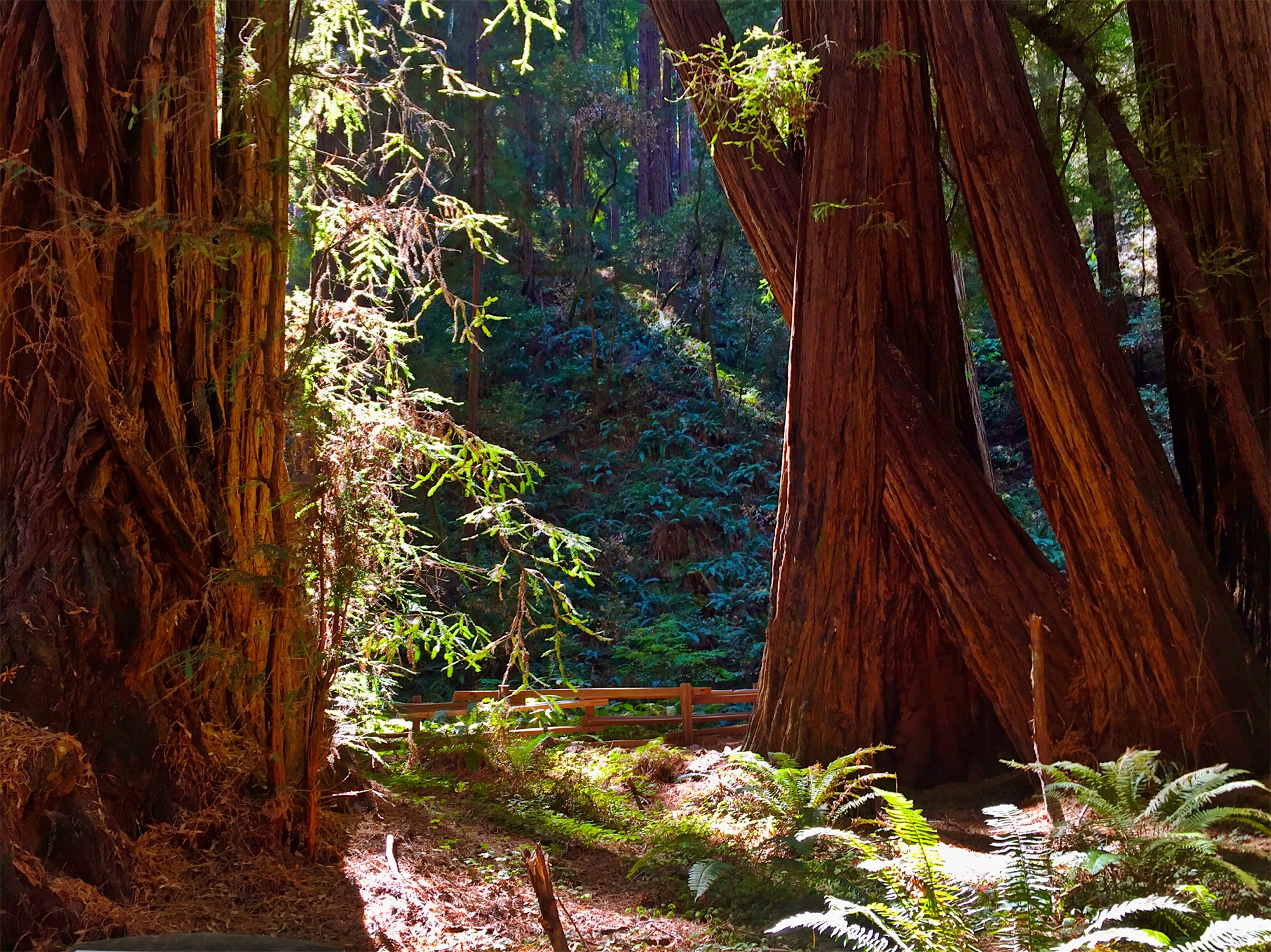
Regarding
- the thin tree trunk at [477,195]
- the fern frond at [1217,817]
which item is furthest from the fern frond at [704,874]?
the thin tree trunk at [477,195]

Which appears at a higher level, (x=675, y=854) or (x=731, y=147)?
(x=731, y=147)

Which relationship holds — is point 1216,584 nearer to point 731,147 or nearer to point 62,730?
point 731,147

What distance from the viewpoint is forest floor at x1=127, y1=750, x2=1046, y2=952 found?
3.49 m

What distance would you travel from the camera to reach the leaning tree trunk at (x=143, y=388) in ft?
12.0

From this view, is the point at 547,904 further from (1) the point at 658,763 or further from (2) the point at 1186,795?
(1) the point at 658,763

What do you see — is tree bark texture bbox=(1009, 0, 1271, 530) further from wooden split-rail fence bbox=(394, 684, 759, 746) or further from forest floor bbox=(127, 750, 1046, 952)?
wooden split-rail fence bbox=(394, 684, 759, 746)

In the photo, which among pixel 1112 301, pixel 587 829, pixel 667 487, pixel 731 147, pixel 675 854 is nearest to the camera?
pixel 675 854

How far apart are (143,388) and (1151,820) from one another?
15.6ft

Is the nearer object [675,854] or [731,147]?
[675,854]

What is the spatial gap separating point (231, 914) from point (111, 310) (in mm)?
2463

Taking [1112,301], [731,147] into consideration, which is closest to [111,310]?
[731,147]

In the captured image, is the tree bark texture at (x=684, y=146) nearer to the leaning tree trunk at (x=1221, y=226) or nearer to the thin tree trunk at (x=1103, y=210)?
the thin tree trunk at (x=1103, y=210)

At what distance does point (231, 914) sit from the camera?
11.4 ft

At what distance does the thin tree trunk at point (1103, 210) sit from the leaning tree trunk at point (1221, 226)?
58cm
